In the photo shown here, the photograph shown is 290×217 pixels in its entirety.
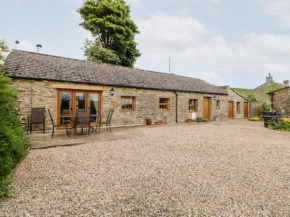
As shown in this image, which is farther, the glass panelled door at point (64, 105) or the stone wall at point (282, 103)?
the stone wall at point (282, 103)

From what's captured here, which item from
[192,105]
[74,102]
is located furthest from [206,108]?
[74,102]

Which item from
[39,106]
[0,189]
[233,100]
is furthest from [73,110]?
[233,100]

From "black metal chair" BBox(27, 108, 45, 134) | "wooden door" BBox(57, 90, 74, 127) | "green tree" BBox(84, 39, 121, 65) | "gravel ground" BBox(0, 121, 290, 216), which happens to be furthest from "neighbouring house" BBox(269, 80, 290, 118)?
"green tree" BBox(84, 39, 121, 65)

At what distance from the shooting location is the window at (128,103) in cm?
1036

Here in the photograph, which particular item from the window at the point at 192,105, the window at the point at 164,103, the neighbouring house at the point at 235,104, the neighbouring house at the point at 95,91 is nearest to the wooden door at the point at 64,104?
the neighbouring house at the point at 95,91

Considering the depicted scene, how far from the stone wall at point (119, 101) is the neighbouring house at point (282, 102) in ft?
14.7

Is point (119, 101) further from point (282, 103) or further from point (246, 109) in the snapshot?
point (246, 109)

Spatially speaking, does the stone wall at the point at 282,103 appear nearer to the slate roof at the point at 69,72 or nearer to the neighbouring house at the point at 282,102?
the neighbouring house at the point at 282,102

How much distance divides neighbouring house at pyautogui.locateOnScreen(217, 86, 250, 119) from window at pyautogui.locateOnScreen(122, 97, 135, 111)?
11776 mm

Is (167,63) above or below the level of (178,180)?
above

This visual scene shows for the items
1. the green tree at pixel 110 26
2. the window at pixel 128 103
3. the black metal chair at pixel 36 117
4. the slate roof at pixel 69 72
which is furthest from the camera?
the green tree at pixel 110 26

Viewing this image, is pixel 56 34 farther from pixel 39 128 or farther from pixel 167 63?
pixel 167 63

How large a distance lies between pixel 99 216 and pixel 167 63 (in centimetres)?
3216

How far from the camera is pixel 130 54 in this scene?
2108 cm
